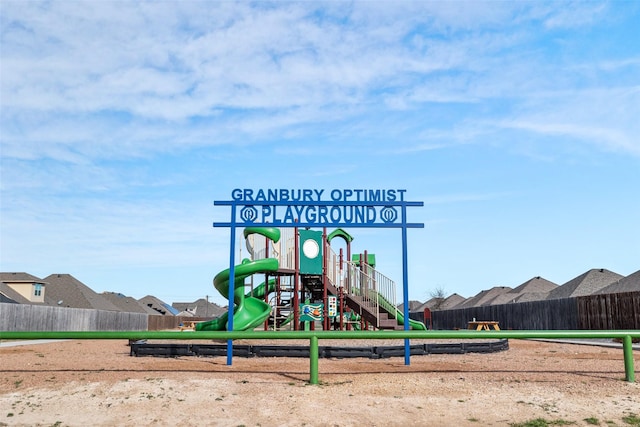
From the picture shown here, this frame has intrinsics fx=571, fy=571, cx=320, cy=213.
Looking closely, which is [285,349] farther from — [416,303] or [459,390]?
[416,303]

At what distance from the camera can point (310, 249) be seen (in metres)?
21.9

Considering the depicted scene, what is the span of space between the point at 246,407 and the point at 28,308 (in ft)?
86.7

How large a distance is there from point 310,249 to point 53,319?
18.3 m

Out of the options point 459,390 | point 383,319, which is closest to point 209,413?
point 459,390

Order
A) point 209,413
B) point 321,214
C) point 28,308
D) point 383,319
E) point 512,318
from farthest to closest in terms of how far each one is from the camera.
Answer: point 512,318 → point 28,308 → point 383,319 → point 321,214 → point 209,413

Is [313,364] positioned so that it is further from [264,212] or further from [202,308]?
[202,308]

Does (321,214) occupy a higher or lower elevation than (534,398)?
higher

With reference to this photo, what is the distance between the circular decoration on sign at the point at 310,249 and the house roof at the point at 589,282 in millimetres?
30504

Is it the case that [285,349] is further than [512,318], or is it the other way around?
[512,318]

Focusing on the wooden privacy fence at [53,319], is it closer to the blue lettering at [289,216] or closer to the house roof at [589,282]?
the blue lettering at [289,216]

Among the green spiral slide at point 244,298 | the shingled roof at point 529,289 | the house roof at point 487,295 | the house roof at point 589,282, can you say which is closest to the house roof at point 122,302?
the shingled roof at point 529,289

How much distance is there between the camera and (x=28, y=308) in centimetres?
2912

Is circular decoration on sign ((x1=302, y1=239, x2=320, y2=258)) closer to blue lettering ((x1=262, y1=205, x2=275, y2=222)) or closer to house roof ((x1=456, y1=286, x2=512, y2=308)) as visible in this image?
blue lettering ((x1=262, y1=205, x2=275, y2=222))

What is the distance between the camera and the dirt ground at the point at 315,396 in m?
6.31
